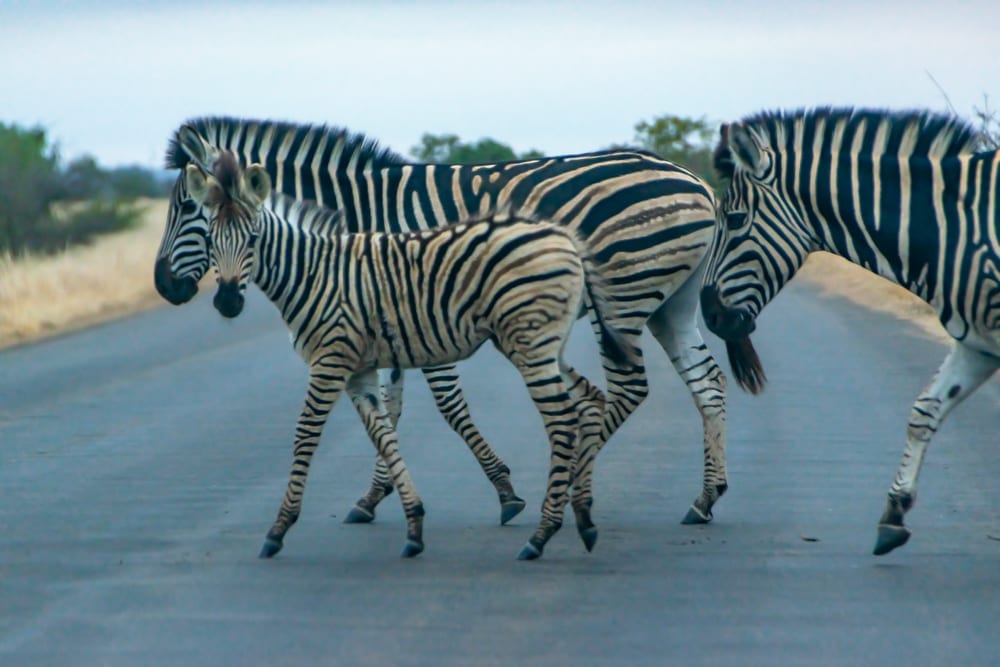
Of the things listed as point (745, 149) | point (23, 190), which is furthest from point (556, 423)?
point (23, 190)

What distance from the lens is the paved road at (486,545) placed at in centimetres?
565

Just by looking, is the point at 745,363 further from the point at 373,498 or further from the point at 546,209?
the point at 373,498

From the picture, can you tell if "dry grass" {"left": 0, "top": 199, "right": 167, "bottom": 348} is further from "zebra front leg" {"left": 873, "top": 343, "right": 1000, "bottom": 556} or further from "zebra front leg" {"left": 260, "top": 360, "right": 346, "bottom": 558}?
"zebra front leg" {"left": 873, "top": 343, "right": 1000, "bottom": 556}

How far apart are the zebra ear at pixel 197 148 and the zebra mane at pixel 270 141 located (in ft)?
0.72

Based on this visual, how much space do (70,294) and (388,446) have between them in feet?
57.4

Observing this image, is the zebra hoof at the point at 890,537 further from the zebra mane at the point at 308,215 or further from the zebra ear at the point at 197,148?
the zebra ear at the point at 197,148

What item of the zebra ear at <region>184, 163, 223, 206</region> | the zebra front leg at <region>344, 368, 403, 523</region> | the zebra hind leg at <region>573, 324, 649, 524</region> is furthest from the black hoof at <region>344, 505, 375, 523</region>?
the zebra ear at <region>184, 163, 223, 206</region>

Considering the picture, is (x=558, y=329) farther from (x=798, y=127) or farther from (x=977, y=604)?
(x=977, y=604)

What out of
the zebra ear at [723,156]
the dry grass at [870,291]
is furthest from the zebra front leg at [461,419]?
the dry grass at [870,291]

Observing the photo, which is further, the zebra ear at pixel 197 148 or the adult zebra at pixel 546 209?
the zebra ear at pixel 197 148

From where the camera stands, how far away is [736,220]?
779cm

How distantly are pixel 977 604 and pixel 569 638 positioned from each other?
1.69m

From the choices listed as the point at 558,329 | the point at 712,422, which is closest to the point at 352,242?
the point at 558,329

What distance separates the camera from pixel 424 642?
562 cm
